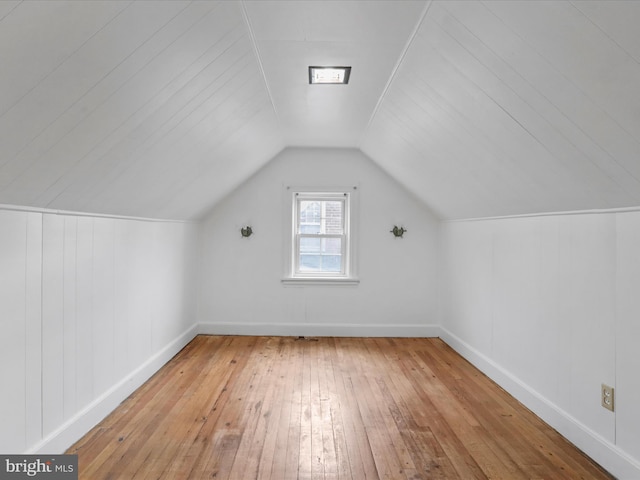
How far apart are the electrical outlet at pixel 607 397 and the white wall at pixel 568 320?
0.10ft

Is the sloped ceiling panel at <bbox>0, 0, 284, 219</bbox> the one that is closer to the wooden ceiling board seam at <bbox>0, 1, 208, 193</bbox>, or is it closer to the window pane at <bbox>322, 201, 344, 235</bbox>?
the wooden ceiling board seam at <bbox>0, 1, 208, 193</bbox>

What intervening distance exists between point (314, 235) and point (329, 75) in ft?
9.05

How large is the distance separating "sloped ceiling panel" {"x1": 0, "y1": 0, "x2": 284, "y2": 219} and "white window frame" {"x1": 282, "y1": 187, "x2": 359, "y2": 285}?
6.85 ft

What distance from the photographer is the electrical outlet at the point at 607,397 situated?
2281 millimetres

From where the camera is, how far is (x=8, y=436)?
1.96 meters

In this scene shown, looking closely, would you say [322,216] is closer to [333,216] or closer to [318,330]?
[333,216]

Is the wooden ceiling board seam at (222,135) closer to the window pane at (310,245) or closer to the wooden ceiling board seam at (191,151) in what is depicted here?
the wooden ceiling board seam at (191,151)

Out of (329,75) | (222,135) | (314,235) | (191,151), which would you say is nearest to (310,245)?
(314,235)

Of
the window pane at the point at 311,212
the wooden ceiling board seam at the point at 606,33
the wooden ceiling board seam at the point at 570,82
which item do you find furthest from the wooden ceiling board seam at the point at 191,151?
the window pane at the point at 311,212

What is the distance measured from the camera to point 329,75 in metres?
2.85

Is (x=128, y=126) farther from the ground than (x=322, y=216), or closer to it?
farther from the ground

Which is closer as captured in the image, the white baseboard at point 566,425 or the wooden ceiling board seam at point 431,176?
the white baseboard at point 566,425

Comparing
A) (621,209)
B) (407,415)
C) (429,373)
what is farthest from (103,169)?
(429,373)

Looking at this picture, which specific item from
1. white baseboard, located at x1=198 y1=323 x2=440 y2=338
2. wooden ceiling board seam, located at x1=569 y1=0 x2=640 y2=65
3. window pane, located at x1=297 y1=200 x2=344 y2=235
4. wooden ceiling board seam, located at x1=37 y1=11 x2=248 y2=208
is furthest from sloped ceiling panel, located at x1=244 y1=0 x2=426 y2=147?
white baseboard, located at x1=198 y1=323 x2=440 y2=338
